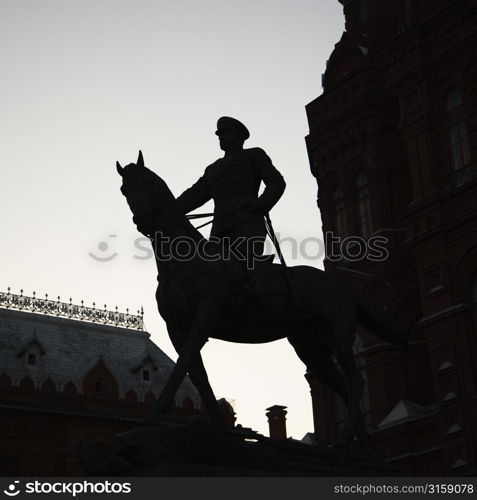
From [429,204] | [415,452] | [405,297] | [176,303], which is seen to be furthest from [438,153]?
[176,303]

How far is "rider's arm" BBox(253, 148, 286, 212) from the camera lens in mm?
10383

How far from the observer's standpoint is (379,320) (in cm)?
1089

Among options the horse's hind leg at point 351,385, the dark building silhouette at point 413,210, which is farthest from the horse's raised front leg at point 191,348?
the dark building silhouette at point 413,210

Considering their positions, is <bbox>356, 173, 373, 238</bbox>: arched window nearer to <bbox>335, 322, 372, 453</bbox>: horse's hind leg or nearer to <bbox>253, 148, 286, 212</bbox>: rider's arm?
<bbox>253, 148, 286, 212</bbox>: rider's arm

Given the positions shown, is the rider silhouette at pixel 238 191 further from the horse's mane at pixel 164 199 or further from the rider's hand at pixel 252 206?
the horse's mane at pixel 164 199

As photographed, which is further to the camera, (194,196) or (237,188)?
(194,196)

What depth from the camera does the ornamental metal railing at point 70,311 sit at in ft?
149

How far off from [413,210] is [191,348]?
19693mm

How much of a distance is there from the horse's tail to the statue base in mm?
2315

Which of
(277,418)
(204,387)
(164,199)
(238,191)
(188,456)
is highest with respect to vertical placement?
(277,418)

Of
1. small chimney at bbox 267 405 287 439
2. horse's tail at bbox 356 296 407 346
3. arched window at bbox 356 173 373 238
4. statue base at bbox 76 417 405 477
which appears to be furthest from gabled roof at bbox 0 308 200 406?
statue base at bbox 76 417 405 477

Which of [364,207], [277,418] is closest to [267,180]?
[364,207]

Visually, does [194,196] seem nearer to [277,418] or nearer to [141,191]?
[141,191]

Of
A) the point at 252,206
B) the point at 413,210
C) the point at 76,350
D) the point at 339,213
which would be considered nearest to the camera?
the point at 252,206
